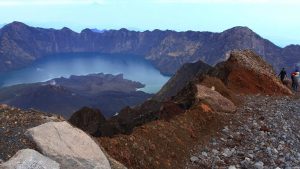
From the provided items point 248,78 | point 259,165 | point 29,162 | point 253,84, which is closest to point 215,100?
point 259,165

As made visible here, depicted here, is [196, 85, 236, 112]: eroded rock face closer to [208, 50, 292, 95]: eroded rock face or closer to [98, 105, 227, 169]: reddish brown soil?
[98, 105, 227, 169]: reddish brown soil

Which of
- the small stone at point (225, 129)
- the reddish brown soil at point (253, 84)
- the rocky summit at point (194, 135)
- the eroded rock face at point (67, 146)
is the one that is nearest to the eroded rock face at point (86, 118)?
the rocky summit at point (194, 135)

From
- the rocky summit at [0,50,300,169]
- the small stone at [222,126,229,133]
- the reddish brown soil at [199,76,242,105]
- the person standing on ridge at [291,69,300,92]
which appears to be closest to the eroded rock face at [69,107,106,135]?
the rocky summit at [0,50,300,169]

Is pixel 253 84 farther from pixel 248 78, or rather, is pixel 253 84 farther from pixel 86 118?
pixel 86 118

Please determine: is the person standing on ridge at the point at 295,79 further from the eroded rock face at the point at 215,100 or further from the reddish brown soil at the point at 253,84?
the eroded rock face at the point at 215,100

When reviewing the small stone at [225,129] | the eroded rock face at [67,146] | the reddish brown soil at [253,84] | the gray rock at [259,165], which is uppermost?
the eroded rock face at [67,146]

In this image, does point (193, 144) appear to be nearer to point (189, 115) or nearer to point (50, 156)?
point (189, 115)

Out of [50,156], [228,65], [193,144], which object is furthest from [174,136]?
[228,65]
